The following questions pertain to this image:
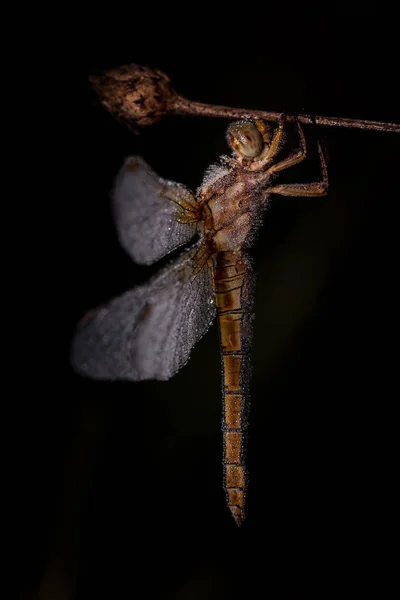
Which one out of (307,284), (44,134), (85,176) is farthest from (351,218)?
(44,134)

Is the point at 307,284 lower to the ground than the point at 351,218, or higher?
lower

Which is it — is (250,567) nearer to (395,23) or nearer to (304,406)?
(304,406)

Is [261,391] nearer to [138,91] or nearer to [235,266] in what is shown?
[235,266]

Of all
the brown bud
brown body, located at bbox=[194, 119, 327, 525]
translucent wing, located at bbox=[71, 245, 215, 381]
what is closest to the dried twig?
the brown bud

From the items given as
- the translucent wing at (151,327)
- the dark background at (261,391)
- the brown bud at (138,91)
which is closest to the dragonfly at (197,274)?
the translucent wing at (151,327)

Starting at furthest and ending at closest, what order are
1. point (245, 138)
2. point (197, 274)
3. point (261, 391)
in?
point (261, 391), point (197, 274), point (245, 138)

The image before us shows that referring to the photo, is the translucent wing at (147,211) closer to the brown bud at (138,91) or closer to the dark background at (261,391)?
the brown bud at (138,91)

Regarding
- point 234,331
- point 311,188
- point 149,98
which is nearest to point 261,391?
point 234,331
